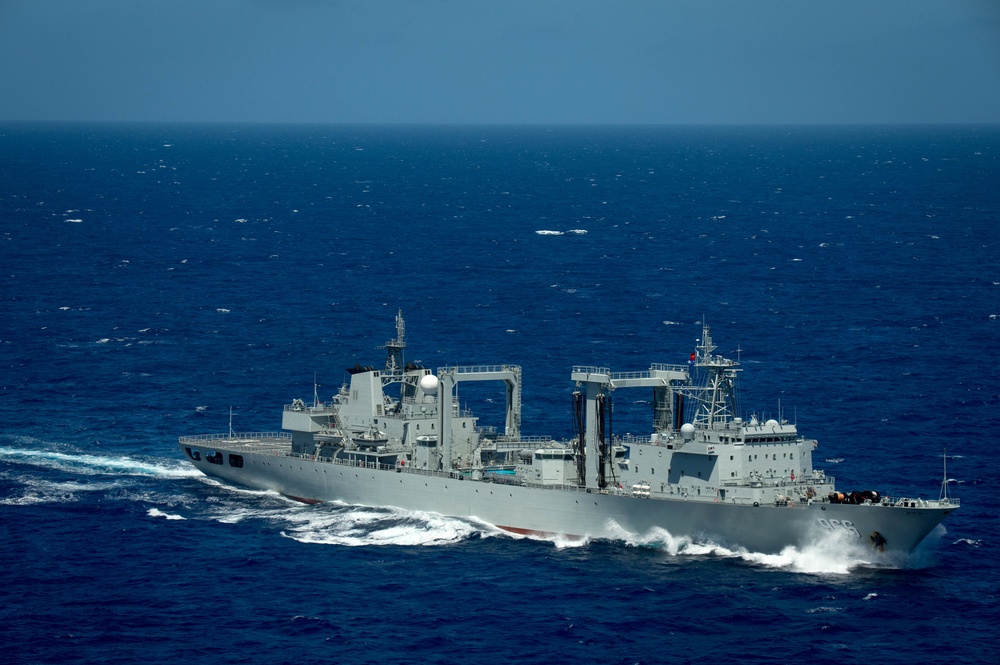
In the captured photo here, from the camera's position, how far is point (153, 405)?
9994 centimetres

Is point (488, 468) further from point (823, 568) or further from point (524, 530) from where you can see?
point (823, 568)

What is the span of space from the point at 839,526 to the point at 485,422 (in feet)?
105

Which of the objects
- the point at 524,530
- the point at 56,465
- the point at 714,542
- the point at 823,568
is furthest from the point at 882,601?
the point at 56,465

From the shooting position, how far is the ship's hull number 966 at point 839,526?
6869 cm

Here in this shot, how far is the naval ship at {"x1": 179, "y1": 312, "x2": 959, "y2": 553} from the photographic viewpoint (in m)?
69.9

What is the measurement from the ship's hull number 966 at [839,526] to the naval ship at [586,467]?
0.07 meters

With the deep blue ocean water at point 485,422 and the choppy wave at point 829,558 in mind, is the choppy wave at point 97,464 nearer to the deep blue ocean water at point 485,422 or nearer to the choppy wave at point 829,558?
the deep blue ocean water at point 485,422

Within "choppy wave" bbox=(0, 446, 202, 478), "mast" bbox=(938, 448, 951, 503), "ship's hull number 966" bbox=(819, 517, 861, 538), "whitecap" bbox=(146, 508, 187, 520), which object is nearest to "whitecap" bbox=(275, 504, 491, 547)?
"whitecap" bbox=(146, 508, 187, 520)

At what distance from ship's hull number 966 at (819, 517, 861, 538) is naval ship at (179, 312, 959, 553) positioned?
0.22 ft

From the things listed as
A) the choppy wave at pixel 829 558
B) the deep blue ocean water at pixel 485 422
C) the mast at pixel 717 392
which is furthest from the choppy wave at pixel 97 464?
the choppy wave at pixel 829 558

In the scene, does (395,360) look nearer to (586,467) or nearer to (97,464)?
(586,467)

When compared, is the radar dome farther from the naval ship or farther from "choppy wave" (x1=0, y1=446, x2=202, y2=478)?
"choppy wave" (x1=0, y1=446, x2=202, y2=478)

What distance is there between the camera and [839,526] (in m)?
68.8

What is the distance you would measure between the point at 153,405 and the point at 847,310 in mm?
62754
